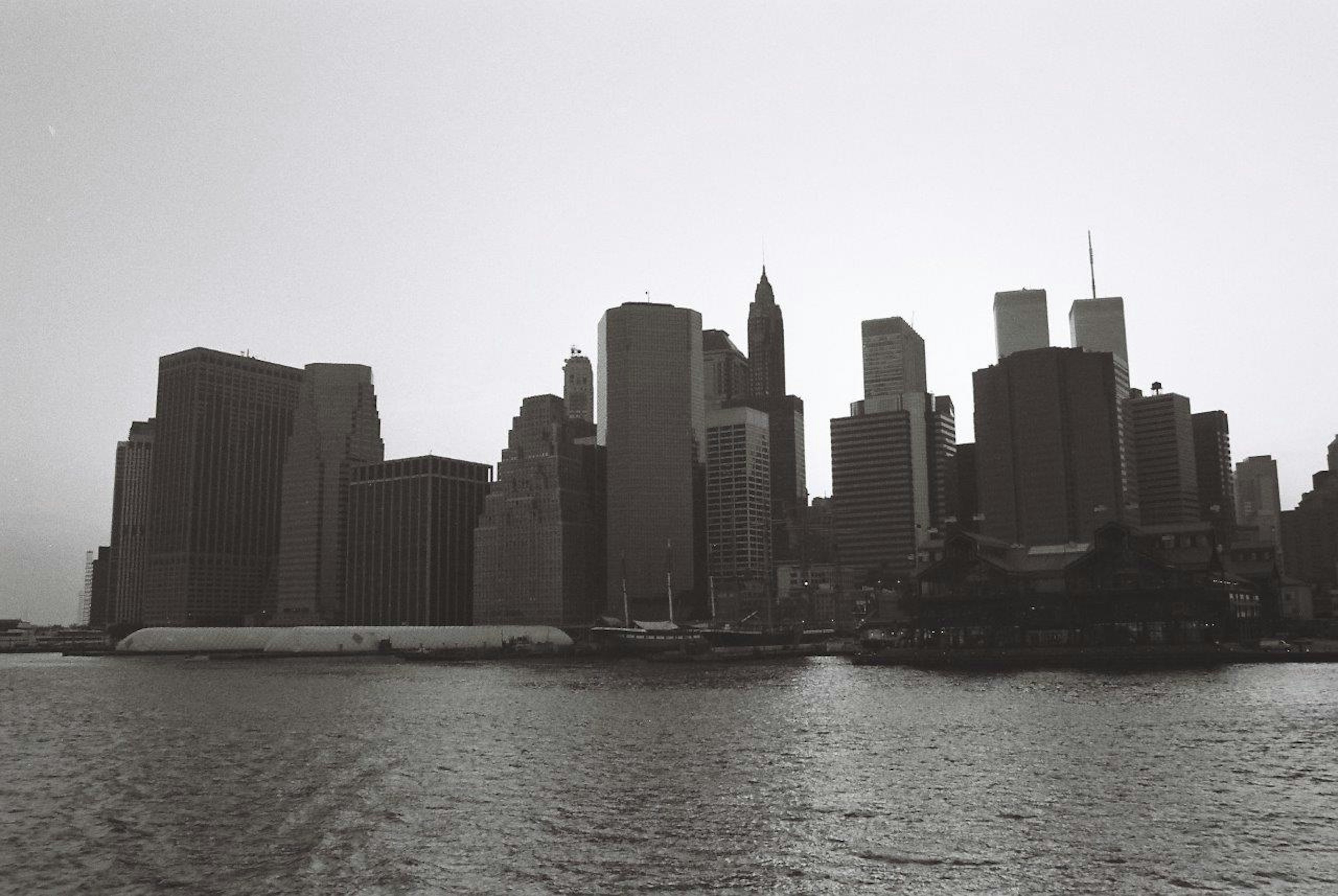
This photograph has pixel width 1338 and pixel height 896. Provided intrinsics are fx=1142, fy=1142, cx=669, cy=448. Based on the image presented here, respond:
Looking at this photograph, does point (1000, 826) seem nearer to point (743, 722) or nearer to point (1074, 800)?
point (1074, 800)

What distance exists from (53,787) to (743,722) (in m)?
52.8

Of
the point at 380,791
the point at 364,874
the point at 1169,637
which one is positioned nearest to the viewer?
the point at 364,874

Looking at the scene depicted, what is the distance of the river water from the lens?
137ft

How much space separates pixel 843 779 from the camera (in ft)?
207

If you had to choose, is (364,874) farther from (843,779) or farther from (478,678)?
(478,678)

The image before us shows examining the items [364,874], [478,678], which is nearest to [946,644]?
[478,678]

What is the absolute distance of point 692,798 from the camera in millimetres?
57219

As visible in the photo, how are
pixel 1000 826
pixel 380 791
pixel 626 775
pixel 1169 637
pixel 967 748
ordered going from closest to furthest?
pixel 1000 826
pixel 380 791
pixel 626 775
pixel 967 748
pixel 1169 637

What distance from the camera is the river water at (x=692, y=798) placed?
41.8m

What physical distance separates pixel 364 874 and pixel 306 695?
10133 cm

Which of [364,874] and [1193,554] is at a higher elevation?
[1193,554]

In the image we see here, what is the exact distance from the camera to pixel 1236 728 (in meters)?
83.1

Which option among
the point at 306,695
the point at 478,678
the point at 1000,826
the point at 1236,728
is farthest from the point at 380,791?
the point at 478,678

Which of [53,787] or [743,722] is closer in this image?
[53,787]
